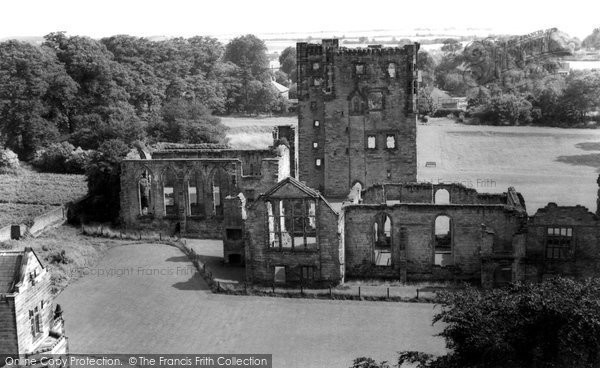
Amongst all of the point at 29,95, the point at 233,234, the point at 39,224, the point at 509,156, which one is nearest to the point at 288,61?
the point at 509,156

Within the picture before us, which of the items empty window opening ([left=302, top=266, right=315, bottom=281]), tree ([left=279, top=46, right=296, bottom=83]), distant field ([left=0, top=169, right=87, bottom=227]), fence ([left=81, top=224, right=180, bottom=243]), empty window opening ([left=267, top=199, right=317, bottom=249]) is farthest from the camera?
tree ([left=279, top=46, right=296, bottom=83])

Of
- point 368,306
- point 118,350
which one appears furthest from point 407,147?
point 118,350

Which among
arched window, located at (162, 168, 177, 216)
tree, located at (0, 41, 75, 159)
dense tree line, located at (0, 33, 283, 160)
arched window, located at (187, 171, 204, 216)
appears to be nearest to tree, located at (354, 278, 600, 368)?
arched window, located at (187, 171, 204, 216)

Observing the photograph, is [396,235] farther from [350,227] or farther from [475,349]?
[475,349]

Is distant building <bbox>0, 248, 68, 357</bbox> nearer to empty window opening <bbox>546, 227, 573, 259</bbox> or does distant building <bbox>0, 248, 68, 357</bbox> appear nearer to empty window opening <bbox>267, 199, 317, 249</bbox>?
empty window opening <bbox>267, 199, 317, 249</bbox>

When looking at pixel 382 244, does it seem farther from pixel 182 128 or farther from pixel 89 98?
pixel 89 98
